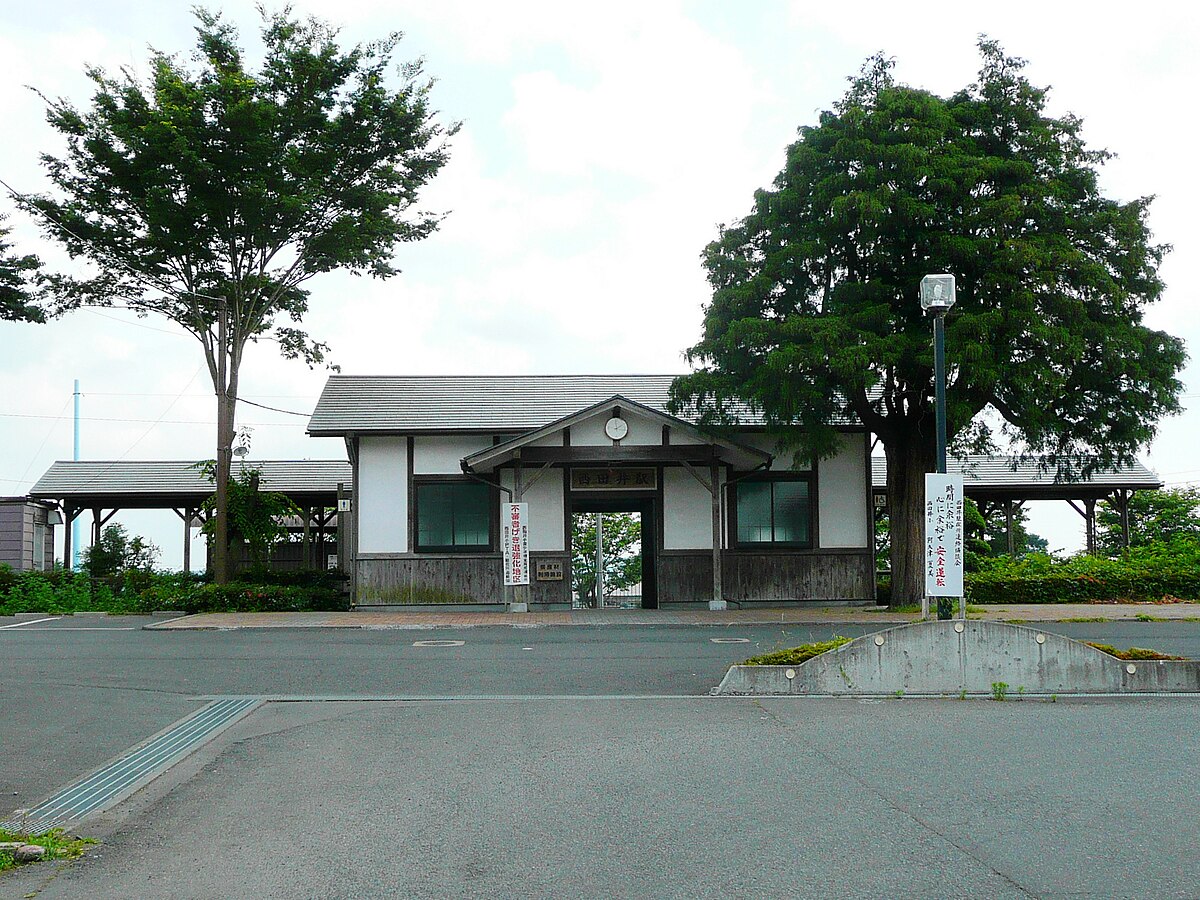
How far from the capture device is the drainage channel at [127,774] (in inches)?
229

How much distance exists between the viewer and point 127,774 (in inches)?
274

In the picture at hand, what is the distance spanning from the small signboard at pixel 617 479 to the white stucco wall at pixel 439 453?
2.25 m

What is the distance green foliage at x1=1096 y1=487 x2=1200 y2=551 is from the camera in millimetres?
30703

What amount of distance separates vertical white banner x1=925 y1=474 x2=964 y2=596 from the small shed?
2265cm

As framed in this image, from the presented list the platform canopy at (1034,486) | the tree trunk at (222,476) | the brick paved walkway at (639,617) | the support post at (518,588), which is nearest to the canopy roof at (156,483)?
the tree trunk at (222,476)

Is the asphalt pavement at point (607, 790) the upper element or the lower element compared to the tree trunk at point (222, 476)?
lower

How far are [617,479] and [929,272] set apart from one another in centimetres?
712

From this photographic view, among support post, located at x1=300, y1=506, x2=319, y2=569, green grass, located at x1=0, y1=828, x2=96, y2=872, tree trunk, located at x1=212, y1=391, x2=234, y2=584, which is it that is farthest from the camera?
support post, located at x1=300, y1=506, x2=319, y2=569

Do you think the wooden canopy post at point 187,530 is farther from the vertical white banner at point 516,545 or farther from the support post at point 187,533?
the vertical white banner at point 516,545

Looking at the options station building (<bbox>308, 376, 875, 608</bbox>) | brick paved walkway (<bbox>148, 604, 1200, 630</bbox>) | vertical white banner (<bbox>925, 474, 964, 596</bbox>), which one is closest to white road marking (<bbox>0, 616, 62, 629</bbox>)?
brick paved walkway (<bbox>148, 604, 1200, 630</bbox>)

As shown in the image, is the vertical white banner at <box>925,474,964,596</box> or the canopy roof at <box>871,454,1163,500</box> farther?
the canopy roof at <box>871,454,1163,500</box>

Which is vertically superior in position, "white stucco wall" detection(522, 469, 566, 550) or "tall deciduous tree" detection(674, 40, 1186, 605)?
"tall deciduous tree" detection(674, 40, 1186, 605)

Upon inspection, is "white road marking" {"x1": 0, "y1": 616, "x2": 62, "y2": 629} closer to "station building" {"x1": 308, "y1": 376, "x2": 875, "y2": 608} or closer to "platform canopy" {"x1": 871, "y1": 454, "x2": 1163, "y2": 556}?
"station building" {"x1": 308, "y1": 376, "x2": 875, "y2": 608}

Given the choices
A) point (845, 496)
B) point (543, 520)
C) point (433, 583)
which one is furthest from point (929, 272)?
point (433, 583)
